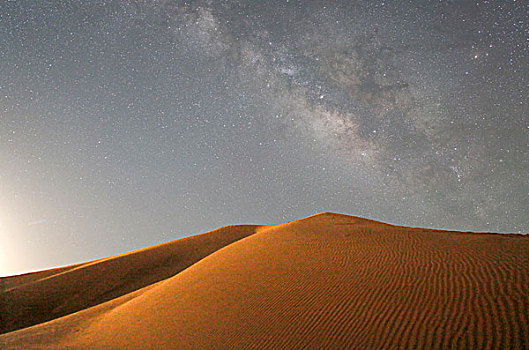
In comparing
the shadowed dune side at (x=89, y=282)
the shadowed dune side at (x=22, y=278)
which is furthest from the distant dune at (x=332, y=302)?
the shadowed dune side at (x=22, y=278)

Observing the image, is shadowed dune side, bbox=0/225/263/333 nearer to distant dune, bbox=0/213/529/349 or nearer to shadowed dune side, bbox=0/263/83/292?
shadowed dune side, bbox=0/263/83/292

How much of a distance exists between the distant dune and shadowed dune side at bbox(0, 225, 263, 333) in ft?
3.50

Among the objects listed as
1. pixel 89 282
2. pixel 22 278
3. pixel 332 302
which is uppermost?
pixel 332 302

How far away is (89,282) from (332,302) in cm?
1686

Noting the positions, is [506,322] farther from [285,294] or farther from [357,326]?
[285,294]

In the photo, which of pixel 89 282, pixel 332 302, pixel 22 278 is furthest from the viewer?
pixel 22 278

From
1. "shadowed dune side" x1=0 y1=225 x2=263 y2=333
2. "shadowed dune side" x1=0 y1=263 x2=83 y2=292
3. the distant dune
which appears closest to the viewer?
the distant dune

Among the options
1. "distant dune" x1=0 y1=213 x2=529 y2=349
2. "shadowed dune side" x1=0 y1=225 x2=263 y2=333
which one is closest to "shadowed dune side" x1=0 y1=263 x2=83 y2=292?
"shadowed dune side" x1=0 y1=225 x2=263 y2=333

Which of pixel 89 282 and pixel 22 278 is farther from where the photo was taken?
pixel 22 278

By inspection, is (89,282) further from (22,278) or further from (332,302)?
(332,302)

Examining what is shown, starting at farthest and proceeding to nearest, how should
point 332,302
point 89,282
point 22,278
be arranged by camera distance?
point 22,278 → point 89,282 → point 332,302

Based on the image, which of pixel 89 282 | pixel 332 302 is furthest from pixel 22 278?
pixel 332 302

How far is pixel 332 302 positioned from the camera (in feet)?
22.6

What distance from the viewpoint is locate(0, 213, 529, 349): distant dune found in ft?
16.9
